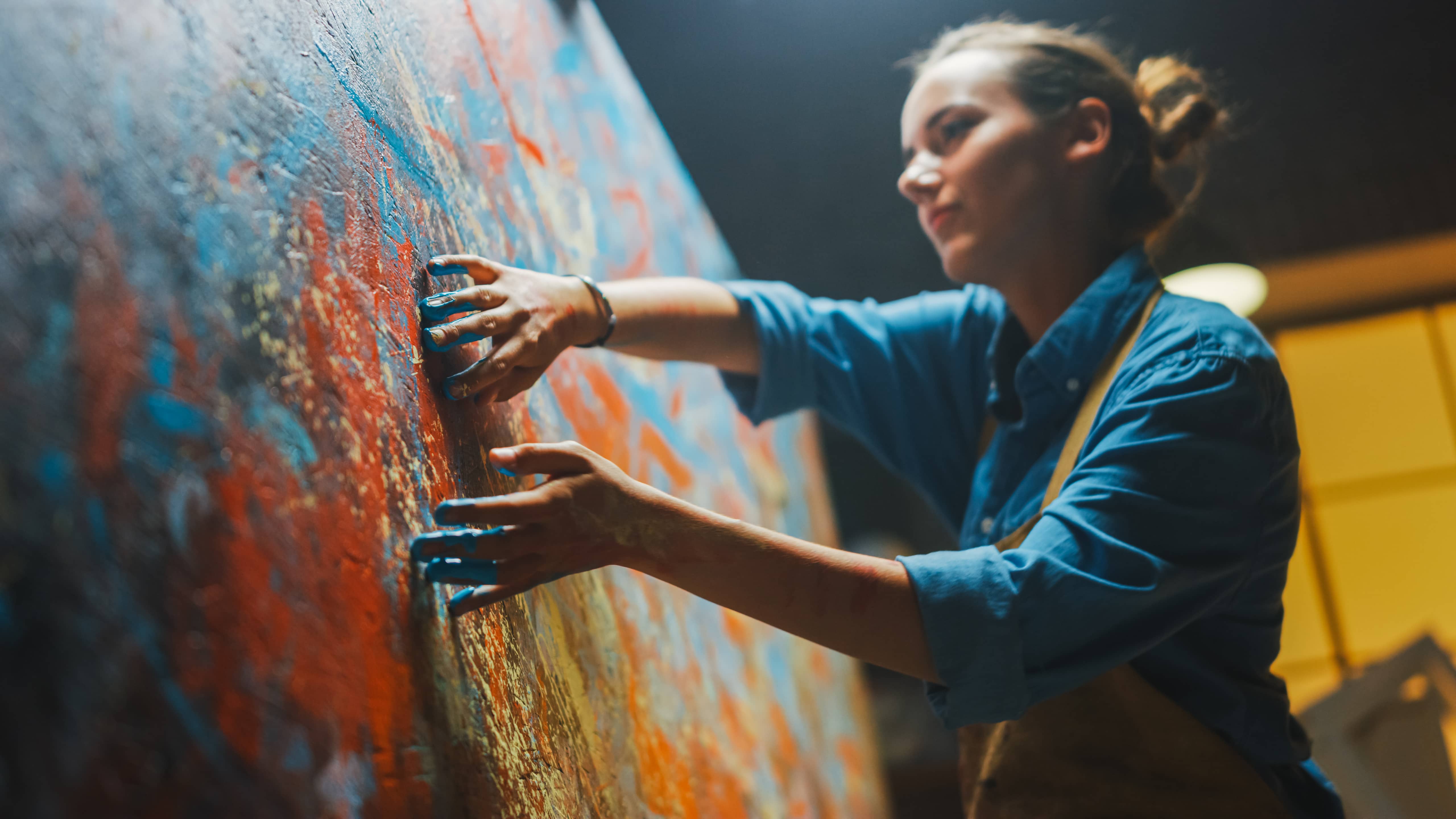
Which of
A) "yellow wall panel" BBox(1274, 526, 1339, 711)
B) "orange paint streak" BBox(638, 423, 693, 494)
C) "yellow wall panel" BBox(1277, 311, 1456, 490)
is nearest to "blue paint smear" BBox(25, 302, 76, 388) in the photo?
"orange paint streak" BBox(638, 423, 693, 494)

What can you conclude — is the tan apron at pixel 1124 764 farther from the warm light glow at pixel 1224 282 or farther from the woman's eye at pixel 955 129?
the warm light glow at pixel 1224 282

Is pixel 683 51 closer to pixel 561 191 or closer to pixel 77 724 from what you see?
pixel 561 191

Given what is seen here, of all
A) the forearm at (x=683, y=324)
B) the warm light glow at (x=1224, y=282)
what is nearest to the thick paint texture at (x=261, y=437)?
the forearm at (x=683, y=324)

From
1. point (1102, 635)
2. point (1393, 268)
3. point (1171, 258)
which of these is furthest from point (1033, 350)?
point (1393, 268)

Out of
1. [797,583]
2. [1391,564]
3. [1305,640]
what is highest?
[797,583]

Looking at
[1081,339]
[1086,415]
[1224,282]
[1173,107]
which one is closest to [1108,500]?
[1086,415]

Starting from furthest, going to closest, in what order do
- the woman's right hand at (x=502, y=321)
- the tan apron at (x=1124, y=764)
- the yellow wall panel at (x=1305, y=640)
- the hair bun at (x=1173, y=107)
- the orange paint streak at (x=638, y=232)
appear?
the yellow wall panel at (x=1305, y=640)
the orange paint streak at (x=638, y=232)
the hair bun at (x=1173, y=107)
the tan apron at (x=1124, y=764)
the woman's right hand at (x=502, y=321)

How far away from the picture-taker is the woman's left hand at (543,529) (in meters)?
0.57

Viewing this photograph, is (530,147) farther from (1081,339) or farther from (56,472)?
(56,472)

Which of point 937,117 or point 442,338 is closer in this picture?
point 442,338

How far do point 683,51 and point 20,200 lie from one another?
1375 mm

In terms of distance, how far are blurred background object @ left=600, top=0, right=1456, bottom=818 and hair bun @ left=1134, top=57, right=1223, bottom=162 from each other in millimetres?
250

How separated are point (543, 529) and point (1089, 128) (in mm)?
910

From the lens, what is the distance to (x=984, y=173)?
1097 millimetres
